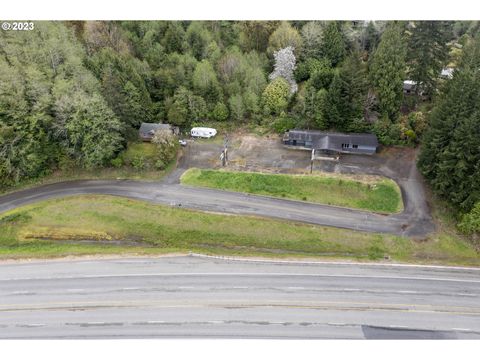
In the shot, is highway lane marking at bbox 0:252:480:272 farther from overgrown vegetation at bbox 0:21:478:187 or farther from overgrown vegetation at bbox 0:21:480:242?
Result: overgrown vegetation at bbox 0:21:478:187

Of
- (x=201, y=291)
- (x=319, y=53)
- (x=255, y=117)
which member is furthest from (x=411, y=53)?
(x=201, y=291)

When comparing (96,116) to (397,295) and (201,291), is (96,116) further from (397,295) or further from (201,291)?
(397,295)

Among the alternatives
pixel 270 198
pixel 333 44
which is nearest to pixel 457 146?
pixel 270 198

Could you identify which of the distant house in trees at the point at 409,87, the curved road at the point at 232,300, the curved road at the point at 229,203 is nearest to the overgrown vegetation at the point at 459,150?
the curved road at the point at 229,203

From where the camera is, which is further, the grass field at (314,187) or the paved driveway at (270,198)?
the grass field at (314,187)

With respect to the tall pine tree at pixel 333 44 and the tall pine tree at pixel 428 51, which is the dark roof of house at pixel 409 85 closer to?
the tall pine tree at pixel 428 51

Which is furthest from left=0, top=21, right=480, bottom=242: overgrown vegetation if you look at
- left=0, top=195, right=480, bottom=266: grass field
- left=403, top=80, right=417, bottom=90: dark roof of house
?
left=0, top=195, right=480, bottom=266: grass field

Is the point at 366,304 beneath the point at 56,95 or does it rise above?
beneath
